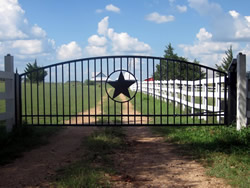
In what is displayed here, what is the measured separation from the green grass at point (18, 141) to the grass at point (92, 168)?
1.24 meters

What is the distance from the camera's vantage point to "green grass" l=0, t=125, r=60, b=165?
229 inches

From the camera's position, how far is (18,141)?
22.6 ft

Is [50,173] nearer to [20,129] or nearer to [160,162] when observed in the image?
[160,162]

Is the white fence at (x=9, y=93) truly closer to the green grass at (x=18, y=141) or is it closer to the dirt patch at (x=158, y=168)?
the green grass at (x=18, y=141)

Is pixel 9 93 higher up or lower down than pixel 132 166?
higher up

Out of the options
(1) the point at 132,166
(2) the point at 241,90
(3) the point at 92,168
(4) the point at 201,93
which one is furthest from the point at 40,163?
(4) the point at 201,93

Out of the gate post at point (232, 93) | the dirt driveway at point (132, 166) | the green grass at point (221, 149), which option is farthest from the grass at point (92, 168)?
the gate post at point (232, 93)

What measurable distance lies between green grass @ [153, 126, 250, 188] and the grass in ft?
5.27

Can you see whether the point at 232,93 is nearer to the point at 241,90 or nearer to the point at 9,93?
the point at 241,90

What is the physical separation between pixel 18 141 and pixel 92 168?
9.40 ft

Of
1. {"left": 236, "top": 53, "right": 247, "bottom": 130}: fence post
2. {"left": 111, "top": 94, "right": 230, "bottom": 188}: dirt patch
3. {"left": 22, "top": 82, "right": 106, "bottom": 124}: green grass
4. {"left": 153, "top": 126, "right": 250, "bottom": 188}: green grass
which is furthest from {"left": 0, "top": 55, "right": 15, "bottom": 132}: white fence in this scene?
{"left": 236, "top": 53, "right": 247, "bottom": 130}: fence post

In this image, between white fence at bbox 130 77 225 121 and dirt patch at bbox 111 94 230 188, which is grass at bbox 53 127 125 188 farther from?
white fence at bbox 130 77 225 121

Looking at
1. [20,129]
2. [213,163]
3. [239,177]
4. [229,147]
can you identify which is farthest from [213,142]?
[20,129]

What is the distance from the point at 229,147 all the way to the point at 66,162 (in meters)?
3.30
